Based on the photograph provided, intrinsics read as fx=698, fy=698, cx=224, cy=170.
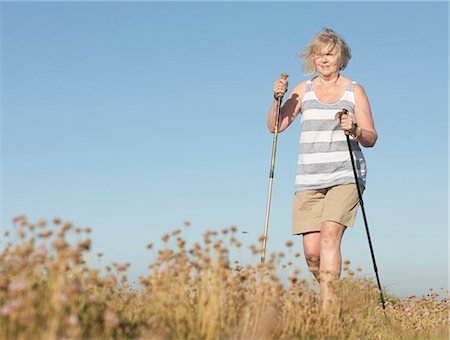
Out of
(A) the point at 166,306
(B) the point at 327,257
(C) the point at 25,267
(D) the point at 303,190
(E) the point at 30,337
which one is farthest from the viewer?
(D) the point at 303,190

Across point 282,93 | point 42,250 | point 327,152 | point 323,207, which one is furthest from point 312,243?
point 42,250

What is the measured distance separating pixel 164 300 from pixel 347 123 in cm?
286

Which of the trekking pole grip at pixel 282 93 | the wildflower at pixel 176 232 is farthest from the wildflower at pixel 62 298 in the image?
the trekking pole grip at pixel 282 93

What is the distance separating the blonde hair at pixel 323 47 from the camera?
24.3 feet

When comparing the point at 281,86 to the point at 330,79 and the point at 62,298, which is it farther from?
the point at 62,298

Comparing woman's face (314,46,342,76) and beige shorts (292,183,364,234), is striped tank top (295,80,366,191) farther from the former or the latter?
woman's face (314,46,342,76)

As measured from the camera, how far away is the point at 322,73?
24.6 feet

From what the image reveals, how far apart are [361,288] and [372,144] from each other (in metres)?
1.60

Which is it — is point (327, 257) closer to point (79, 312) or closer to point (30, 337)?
point (79, 312)

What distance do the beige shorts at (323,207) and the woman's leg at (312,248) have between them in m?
0.08

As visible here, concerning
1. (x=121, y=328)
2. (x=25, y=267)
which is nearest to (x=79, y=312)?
(x=121, y=328)

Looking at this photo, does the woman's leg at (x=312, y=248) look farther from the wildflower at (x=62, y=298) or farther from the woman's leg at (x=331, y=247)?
the wildflower at (x=62, y=298)

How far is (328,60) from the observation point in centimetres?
744

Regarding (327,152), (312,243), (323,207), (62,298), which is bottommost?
(62,298)
